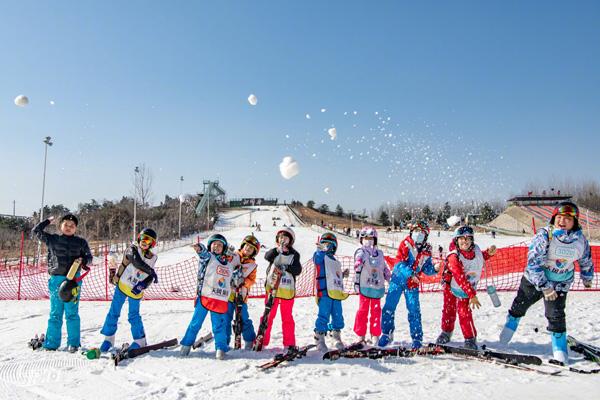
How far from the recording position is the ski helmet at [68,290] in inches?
217

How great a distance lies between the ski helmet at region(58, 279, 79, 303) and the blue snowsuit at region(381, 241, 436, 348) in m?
4.44

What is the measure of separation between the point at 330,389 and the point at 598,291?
9719 mm

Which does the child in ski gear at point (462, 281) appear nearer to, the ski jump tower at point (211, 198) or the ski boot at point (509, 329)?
the ski boot at point (509, 329)

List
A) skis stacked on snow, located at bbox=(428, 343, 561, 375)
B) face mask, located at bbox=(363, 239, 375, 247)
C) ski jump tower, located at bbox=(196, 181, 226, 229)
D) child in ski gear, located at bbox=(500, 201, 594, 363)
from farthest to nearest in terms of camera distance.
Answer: ski jump tower, located at bbox=(196, 181, 226, 229)
face mask, located at bbox=(363, 239, 375, 247)
child in ski gear, located at bbox=(500, 201, 594, 363)
skis stacked on snow, located at bbox=(428, 343, 561, 375)

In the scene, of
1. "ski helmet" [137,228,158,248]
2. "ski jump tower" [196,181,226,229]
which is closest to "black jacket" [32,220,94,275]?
"ski helmet" [137,228,158,248]

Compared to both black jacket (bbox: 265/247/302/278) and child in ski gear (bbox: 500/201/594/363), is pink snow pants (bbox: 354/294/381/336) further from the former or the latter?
child in ski gear (bbox: 500/201/594/363)

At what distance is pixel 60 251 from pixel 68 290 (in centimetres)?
65

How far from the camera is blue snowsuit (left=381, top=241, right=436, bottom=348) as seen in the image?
5566 mm

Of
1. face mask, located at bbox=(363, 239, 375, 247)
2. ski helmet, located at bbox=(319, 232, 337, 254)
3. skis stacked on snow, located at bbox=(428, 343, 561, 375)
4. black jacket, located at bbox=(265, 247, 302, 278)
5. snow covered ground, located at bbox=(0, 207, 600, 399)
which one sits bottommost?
snow covered ground, located at bbox=(0, 207, 600, 399)

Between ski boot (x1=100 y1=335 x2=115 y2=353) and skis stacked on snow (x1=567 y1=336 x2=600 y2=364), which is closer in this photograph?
skis stacked on snow (x1=567 y1=336 x2=600 y2=364)

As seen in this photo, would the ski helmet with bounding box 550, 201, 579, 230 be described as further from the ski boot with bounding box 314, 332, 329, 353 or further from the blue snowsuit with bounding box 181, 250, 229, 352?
the blue snowsuit with bounding box 181, 250, 229, 352

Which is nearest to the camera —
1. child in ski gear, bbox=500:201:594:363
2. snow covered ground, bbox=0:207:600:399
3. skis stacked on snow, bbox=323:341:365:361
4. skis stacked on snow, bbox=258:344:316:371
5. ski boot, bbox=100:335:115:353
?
snow covered ground, bbox=0:207:600:399

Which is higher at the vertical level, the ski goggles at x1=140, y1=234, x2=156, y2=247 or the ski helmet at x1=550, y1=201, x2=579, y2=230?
the ski helmet at x1=550, y1=201, x2=579, y2=230

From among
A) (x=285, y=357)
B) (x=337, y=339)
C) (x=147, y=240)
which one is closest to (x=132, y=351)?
(x=147, y=240)
